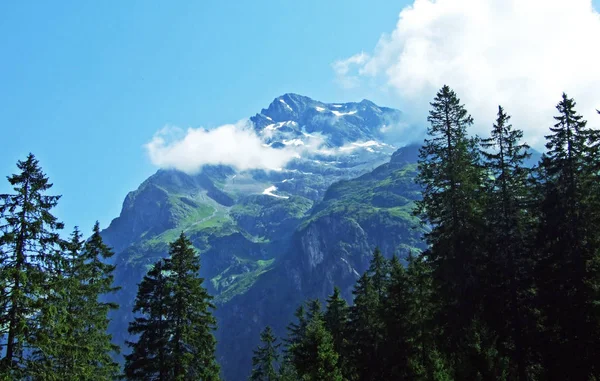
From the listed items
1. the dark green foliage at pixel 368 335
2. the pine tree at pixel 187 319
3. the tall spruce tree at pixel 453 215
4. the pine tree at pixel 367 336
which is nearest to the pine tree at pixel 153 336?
the pine tree at pixel 187 319

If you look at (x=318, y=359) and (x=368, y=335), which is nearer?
(x=318, y=359)

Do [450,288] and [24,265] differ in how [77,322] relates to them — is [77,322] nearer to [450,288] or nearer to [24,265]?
[24,265]

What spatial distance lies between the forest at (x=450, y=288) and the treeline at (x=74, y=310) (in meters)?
0.08

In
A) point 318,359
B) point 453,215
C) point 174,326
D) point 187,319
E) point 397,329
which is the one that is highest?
point 453,215

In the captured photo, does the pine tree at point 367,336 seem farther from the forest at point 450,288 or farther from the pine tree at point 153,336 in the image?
the pine tree at point 153,336

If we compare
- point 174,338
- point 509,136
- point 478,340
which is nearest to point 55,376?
point 174,338

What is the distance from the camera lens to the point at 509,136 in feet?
108

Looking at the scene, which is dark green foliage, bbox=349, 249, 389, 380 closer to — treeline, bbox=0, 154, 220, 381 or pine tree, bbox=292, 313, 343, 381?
pine tree, bbox=292, 313, 343, 381

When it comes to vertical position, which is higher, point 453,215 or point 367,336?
point 453,215

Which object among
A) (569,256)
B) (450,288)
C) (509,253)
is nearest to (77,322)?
(450,288)

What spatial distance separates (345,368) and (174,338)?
54.5 ft

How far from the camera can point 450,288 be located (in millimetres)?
32438

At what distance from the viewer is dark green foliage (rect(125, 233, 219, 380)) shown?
34875mm

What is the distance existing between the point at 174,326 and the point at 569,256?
25287 mm
